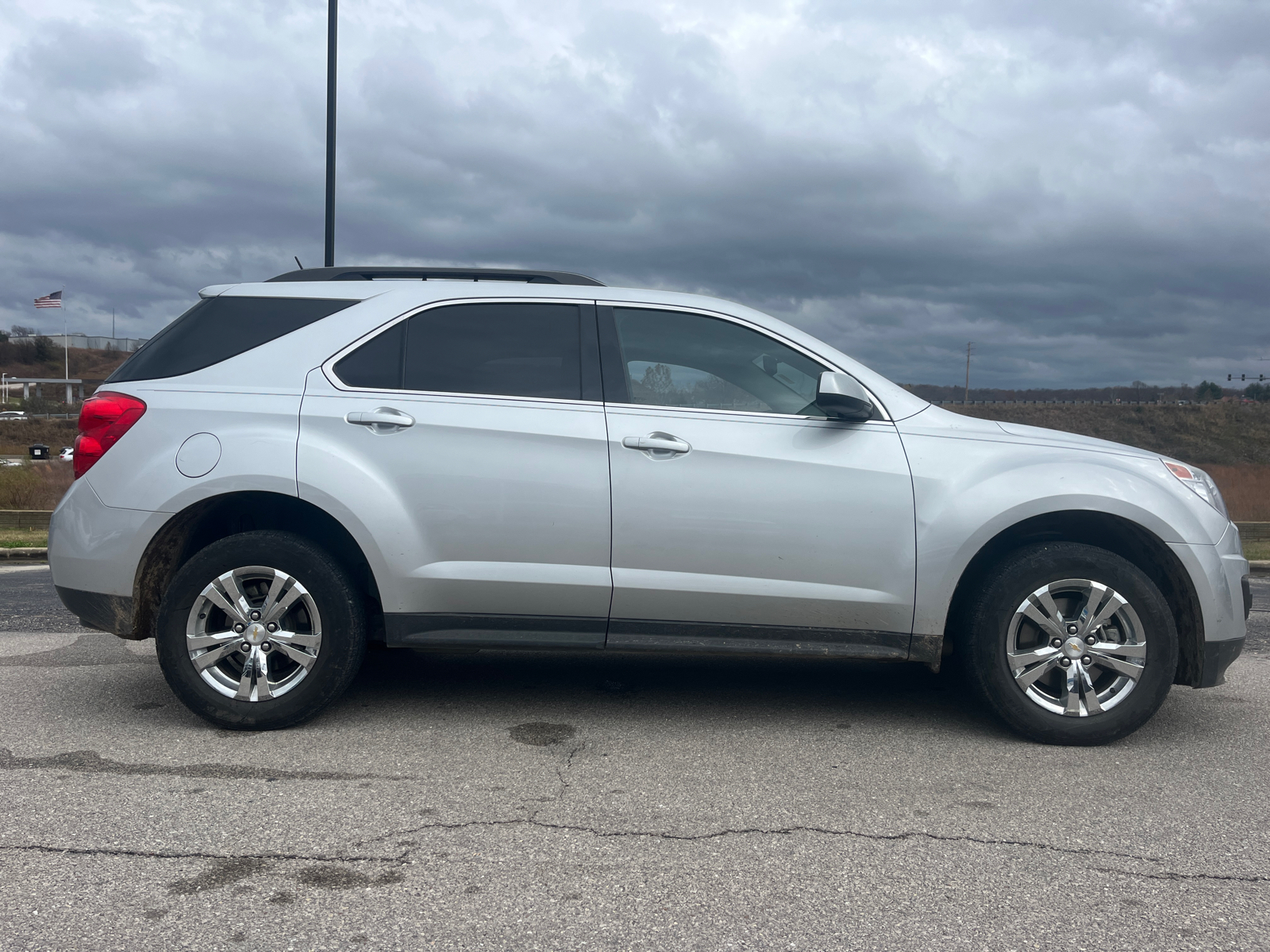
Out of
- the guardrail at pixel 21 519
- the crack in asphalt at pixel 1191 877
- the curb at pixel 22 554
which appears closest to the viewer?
the crack in asphalt at pixel 1191 877

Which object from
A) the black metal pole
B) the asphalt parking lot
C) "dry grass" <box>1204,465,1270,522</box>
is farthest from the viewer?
"dry grass" <box>1204,465,1270,522</box>

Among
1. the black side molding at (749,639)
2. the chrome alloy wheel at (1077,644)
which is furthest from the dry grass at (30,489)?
the chrome alloy wheel at (1077,644)

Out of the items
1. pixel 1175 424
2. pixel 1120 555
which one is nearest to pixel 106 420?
pixel 1120 555

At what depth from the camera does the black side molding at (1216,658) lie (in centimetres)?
415

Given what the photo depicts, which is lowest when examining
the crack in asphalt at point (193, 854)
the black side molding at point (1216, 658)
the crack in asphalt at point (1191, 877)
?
the crack in asphalt at point (193, 854)

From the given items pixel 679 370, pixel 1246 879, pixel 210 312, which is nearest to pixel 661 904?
pixel 1246 879

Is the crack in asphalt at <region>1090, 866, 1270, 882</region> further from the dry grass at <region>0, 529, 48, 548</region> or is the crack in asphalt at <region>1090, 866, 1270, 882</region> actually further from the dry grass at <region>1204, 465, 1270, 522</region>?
the dry grass at <region>1204, 465, 1270, 522</region>

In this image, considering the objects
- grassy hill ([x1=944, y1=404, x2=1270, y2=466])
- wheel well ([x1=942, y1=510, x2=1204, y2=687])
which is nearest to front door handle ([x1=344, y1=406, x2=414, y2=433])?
wheel well ([x1=942, y1=510, x2=1204, y2=687])

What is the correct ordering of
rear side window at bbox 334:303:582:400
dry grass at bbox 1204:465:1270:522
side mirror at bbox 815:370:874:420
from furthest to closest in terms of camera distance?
1. dry grass at bbox 1204:465:1270:522
2. rear side window at bbox 334:303:582:400
3. side mirror at bbox 815:370:874:420

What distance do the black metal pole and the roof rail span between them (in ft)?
23.3

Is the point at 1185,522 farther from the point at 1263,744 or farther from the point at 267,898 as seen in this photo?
the point at 267,898

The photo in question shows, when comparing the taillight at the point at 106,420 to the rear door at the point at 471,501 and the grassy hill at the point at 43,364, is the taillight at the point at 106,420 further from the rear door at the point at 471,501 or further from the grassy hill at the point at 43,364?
the grassy hill at the point at 43,364

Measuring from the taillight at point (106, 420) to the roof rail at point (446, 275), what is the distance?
88 cm

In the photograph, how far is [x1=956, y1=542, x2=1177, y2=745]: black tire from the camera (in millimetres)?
4055
